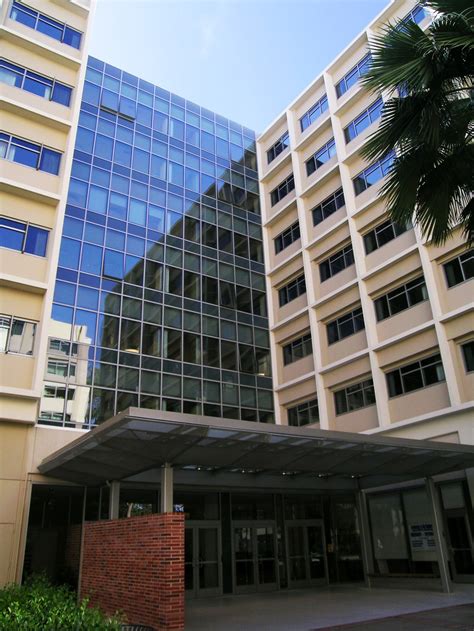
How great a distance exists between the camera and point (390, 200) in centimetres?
1105

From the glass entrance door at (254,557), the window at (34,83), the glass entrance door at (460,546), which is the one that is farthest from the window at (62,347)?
the glass entrance door at (460,546)

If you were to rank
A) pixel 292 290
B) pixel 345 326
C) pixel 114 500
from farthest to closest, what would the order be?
pixel 292 290 → pixel 345 326 → pixel 114 500

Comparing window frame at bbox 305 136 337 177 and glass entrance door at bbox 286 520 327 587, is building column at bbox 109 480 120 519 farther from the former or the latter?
window frame at bbox 305 136 337 177

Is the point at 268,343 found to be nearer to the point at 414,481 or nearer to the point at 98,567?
the point at 414,481

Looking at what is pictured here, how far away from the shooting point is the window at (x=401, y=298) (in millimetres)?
22062

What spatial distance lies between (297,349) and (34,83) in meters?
17.2

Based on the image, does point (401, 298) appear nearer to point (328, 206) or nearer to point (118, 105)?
point (328, 206)

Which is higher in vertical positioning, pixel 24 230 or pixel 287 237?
pixel 287 237

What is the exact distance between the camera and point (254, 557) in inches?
807

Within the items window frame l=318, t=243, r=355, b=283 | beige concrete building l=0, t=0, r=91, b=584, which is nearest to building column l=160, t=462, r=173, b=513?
beige concrete building l=0, t=0, r=91, b=584

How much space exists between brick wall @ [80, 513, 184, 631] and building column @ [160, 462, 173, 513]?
0.96ft

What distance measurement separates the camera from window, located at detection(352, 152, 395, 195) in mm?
24812

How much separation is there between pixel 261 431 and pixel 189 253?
16861 mm

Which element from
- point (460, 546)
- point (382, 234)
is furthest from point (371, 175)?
point (460, 546)
